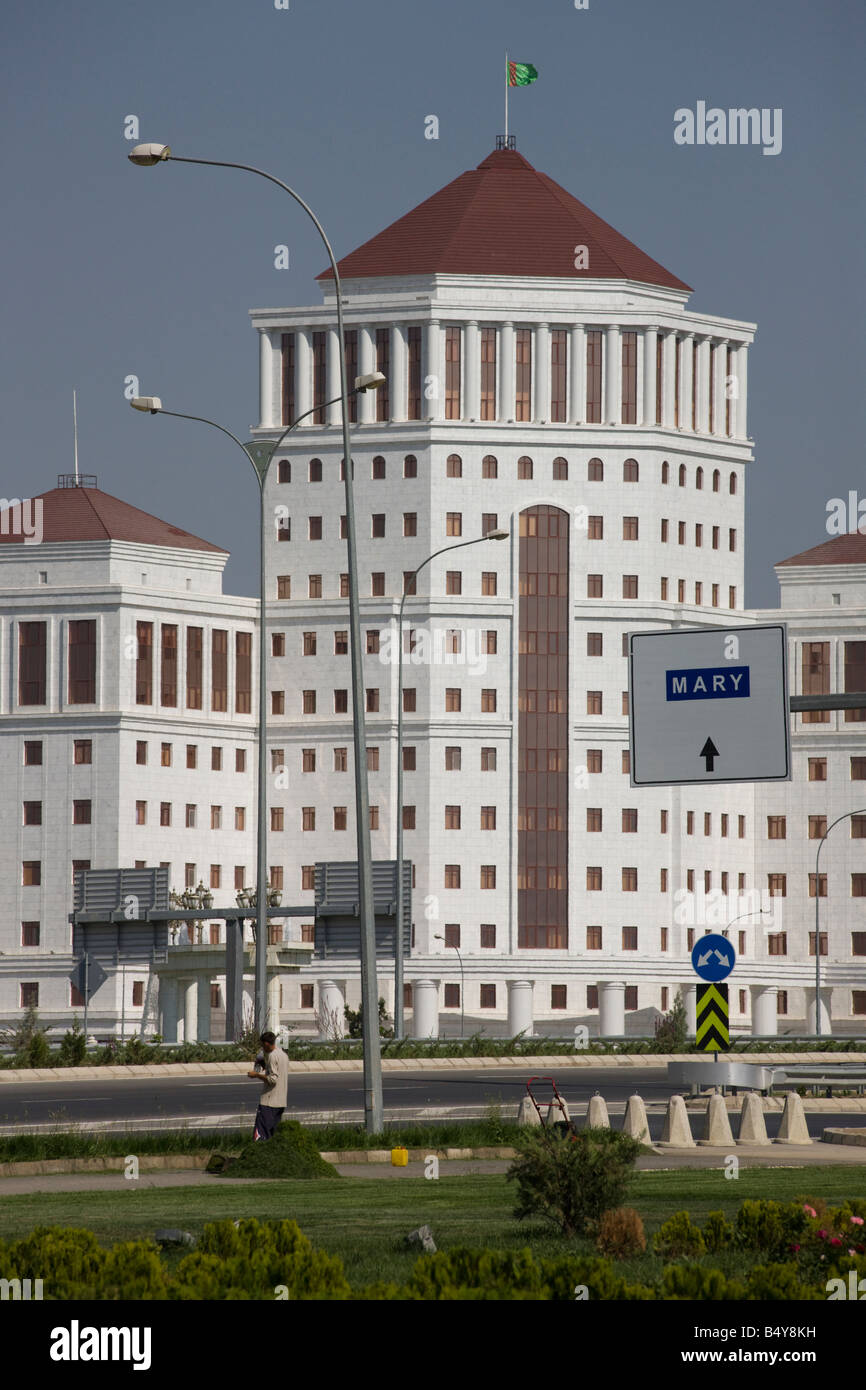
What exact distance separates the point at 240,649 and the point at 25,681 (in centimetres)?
928

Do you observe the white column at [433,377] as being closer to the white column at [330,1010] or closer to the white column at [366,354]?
the white column at [366,354]

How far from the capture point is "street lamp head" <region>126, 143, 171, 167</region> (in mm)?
27656

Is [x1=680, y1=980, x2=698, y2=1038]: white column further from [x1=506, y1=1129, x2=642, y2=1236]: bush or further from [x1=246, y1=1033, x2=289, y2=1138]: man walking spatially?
[x1=506, y1=1129, x2=642, y2=1236]: bush

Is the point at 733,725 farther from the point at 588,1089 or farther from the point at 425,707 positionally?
the point at 425,707

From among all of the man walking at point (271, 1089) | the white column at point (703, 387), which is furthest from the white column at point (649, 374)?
the man walking at point (271, 1089)

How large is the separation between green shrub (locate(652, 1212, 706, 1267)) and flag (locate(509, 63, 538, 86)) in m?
90.4

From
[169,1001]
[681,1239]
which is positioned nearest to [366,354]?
[169,1001]

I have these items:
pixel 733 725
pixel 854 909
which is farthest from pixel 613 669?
pixel 733 725

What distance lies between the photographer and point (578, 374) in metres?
98.6

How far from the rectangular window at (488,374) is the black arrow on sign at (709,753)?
8183 centimetres

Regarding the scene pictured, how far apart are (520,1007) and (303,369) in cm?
2812

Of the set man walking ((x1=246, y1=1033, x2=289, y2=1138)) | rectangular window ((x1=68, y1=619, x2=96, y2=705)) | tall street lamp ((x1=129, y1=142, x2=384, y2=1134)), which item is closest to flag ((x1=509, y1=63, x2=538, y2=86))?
rectangular window ((x1=68, y1=619, x2=96, y2=705))

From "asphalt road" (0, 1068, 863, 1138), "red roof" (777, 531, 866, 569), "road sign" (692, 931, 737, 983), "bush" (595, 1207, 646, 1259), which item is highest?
"red roof" (777, 531, 866, 569)

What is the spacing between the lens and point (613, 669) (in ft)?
324
